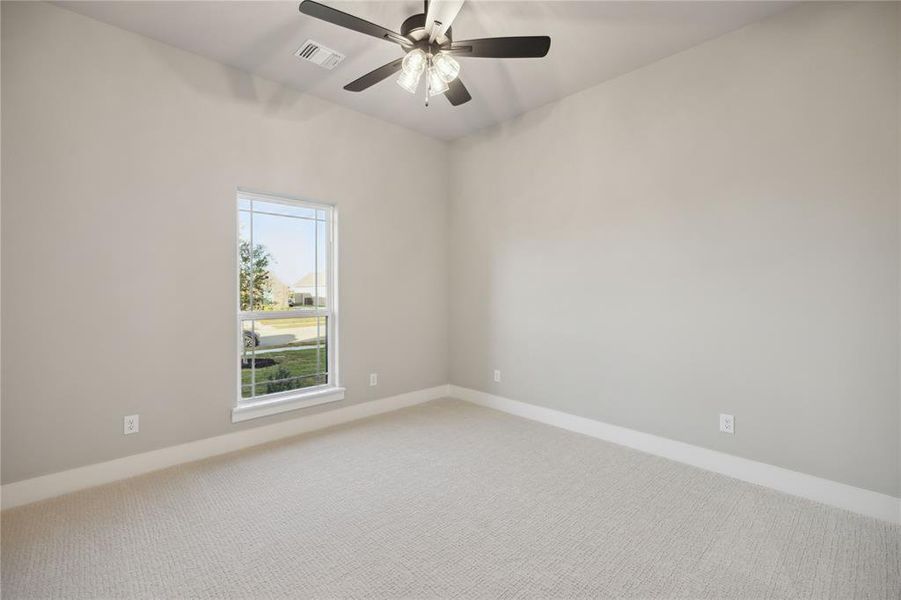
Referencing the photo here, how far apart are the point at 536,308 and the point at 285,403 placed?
2309 mm

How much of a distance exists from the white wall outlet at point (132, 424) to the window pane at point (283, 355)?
71 centimetres

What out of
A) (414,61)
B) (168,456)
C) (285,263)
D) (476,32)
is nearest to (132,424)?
(168,456)

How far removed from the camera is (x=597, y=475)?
110 inches

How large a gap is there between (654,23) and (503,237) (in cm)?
205

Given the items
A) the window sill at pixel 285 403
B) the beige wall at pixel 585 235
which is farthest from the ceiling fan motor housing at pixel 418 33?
the window sill at pixel 285 403

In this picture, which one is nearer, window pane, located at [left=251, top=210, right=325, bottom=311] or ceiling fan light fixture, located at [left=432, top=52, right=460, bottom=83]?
ceiling fan light fixture, located at [left=432, top=52, right=460, bottom=83]

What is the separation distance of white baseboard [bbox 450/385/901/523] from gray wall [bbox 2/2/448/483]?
7.68 ft

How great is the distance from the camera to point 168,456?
2.88 metres

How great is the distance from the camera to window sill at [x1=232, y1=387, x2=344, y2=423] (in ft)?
10.6

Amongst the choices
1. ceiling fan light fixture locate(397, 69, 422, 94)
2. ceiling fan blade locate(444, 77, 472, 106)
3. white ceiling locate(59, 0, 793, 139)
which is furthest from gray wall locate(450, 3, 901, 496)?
ceiling fan light fixture locate(397, 69, 422, 94)

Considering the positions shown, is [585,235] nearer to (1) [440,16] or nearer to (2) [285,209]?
(1) [440,16]

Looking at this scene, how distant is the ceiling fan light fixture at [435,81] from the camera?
2.36 meters

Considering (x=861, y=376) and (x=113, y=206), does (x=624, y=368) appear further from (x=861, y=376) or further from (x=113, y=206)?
(x=113, y=206)

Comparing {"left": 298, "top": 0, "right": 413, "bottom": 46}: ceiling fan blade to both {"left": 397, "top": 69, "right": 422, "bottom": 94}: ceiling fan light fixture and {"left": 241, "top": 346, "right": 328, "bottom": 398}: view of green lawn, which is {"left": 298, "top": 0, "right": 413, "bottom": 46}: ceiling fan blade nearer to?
{"left": 397, "top": 69, "right": 422, "bottom": 94}: ceiling fan light fixture
